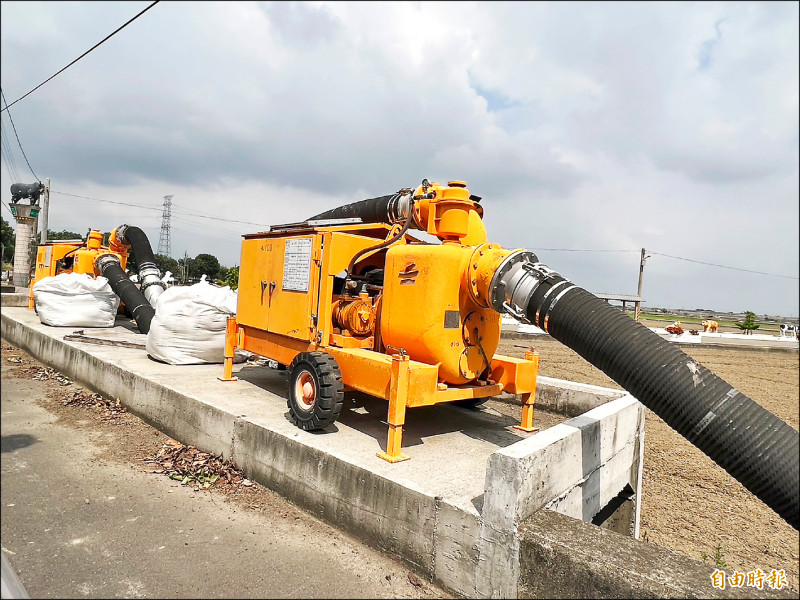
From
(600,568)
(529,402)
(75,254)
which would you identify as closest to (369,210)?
(529,402)

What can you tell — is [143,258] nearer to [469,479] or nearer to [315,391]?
[315,391]

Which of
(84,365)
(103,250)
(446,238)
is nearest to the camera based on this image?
(446,238)

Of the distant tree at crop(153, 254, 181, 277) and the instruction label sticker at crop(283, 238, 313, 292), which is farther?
the distant tree at crop(153, 254, 181, 277)

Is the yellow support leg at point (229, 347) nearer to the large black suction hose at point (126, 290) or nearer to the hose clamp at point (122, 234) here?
the large black suction hose at point (126, 290)

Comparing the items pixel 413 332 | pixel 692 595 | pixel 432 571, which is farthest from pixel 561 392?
pixel 692 595

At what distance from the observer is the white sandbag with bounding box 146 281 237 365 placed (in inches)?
273

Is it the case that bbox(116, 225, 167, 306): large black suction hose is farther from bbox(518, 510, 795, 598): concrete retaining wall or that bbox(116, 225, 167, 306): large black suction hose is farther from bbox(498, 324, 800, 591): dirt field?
bbox(518, 510, 795, 598): concrete retaining wall

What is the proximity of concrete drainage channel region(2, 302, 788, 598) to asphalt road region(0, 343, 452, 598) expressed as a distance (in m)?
0.21

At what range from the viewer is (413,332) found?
13.4 ft

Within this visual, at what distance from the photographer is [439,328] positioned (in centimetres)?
398

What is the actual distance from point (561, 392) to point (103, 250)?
10.2 m

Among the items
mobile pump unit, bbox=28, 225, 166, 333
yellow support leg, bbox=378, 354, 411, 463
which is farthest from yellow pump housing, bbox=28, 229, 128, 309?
yellow support leg, bbox=378, 354, 411, 463

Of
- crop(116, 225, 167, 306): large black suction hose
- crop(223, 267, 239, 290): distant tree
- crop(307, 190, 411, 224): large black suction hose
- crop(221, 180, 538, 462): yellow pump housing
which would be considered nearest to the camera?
crop(221, 180, 538, 462): yellow pump housing

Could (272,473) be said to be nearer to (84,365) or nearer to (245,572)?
(245,572)
